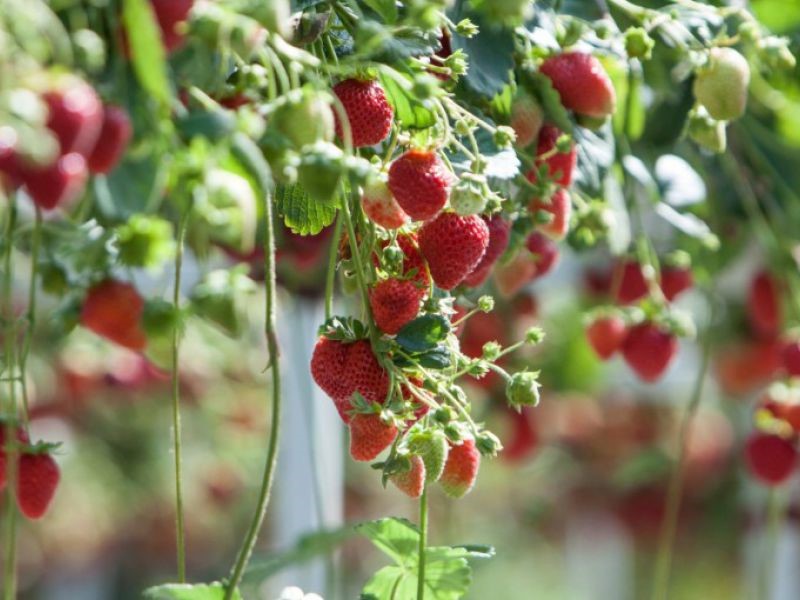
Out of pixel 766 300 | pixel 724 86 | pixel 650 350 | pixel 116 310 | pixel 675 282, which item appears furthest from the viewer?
pixel 766 300

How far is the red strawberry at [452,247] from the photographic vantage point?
2.42 feet

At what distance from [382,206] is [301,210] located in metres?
0.09

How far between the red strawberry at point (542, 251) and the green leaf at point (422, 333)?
0.93ft

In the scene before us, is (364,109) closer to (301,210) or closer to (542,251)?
(301,210)

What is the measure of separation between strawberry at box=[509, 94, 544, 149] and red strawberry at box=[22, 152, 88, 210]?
336mm

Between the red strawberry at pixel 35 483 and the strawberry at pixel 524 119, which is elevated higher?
the strawberry at pixel 524 119

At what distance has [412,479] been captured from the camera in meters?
0.73

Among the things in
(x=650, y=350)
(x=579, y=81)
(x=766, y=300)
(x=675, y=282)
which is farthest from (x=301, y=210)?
(x=766, y=300)

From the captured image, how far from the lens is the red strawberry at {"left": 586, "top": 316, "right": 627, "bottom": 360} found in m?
1.25

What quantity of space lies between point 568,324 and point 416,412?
54.0 inches

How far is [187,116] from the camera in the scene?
0.57 meters

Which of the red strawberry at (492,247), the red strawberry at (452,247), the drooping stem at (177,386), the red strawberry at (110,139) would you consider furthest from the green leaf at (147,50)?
the red strawberry at (492,247)

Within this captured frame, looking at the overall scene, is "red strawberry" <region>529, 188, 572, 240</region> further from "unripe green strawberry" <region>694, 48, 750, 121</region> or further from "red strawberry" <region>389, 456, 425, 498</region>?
"red strawberry" <region>389, 456, 425, 498</region>

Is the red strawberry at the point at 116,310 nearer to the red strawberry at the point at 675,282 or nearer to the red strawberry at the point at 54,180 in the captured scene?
the red strawberry at the point at 54,180
